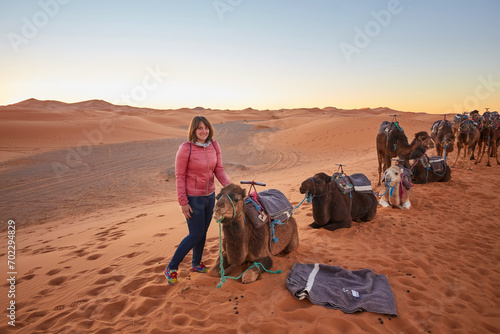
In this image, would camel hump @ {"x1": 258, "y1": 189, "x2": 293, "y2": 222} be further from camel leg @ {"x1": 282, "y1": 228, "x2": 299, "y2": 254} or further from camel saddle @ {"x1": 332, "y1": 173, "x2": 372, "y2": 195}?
camel saddle @ {"x1": 332, "y1": 173, "x2": 372, "y2": 195}

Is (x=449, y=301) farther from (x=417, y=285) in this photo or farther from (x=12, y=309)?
(x=12, y=309)

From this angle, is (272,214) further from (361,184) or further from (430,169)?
(430,169)

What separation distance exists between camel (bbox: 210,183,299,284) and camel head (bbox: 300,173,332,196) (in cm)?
114

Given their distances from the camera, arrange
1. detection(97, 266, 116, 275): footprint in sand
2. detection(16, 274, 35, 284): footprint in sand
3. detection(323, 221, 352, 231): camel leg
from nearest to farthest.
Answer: detection(16, 274, 35, 284): footprint in sand → detection(97, 266, 116, 275): footprint in sand → detection(323, 221, 352, 231): camel leg

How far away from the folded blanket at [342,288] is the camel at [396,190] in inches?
146

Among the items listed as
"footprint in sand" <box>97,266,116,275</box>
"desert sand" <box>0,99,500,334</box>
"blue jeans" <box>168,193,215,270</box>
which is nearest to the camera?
"desert sand" <box>0,99,500,334</box>

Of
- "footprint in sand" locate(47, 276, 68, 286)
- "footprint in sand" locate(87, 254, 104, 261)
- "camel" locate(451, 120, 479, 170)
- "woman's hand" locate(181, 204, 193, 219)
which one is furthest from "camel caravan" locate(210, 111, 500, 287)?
"footprint in sand" locate(87, 254, 104, 261)

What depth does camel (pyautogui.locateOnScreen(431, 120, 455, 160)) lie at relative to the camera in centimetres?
1068

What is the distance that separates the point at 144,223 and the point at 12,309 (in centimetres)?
412

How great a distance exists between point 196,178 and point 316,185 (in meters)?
2.59

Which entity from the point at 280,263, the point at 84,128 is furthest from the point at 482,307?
the point at 84,128

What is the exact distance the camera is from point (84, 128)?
1248 inches

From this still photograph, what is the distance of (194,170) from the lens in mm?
3766

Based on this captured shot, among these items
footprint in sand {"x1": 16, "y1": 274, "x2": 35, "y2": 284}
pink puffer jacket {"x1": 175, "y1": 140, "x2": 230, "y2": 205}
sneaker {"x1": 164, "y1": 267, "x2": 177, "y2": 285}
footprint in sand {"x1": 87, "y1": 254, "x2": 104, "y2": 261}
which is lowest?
footprint in sand {"x1": 87, "y1": 254, "x2": 104, "y2": 261}
